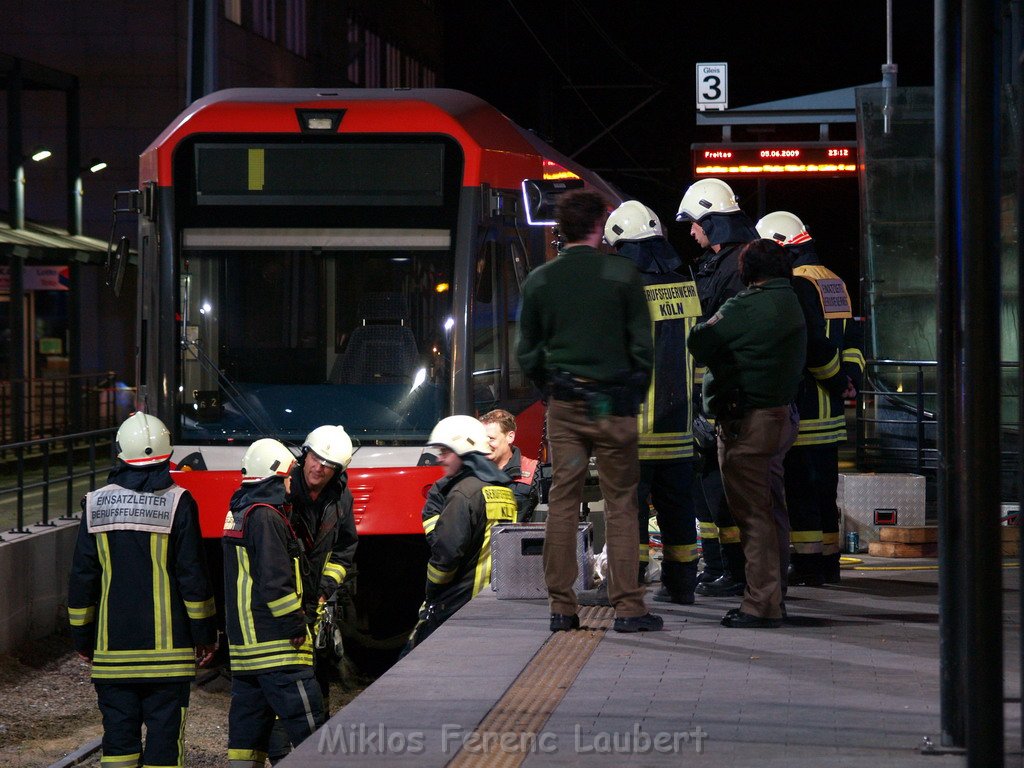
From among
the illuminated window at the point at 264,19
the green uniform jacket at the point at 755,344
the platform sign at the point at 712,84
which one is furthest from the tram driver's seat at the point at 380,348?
the illuminated window at the point at 264,19

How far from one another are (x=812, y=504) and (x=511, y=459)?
181 centimetres

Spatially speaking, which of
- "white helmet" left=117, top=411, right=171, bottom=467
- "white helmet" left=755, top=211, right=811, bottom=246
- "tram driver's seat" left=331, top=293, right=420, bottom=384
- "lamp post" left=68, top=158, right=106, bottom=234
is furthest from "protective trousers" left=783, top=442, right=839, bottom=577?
"lamp post" left=68, top=158, right=106, bottom=234

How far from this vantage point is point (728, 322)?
6984 millimetres

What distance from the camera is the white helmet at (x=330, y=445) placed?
7668 millimetres

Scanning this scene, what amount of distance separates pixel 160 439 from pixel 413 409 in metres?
3.26

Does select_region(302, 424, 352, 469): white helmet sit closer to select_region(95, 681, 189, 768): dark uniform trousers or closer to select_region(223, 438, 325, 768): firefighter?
select_region(223, 438, 325, 768): firefighter

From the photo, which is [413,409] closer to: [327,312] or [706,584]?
[327,312]

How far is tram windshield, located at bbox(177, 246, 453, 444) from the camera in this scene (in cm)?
1034

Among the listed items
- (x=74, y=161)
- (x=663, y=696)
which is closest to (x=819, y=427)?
(x=663, y=696)

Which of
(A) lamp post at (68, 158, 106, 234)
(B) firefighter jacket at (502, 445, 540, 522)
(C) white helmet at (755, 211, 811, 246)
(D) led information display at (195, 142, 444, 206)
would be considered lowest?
(B) firefighter jacket at (502, 445, 540, 522)

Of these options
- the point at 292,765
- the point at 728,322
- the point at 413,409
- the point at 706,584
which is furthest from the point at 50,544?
the point at 292,765

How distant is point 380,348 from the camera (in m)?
10.4

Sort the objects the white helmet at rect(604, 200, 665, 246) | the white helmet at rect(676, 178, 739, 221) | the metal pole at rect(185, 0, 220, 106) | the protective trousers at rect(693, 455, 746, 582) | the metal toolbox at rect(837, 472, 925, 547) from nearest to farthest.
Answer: the white helmet at rect(604, 200, 665, 246), the white helmet at rect(676, 178, 739, 221), the protective trousers at rect(693, 455, 746, 582), the metal toolbox at rect(837, 472, 925, 547), the metal pole at rect(185, 0, 220, 106)

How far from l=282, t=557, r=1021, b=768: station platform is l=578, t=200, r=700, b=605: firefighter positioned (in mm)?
409
